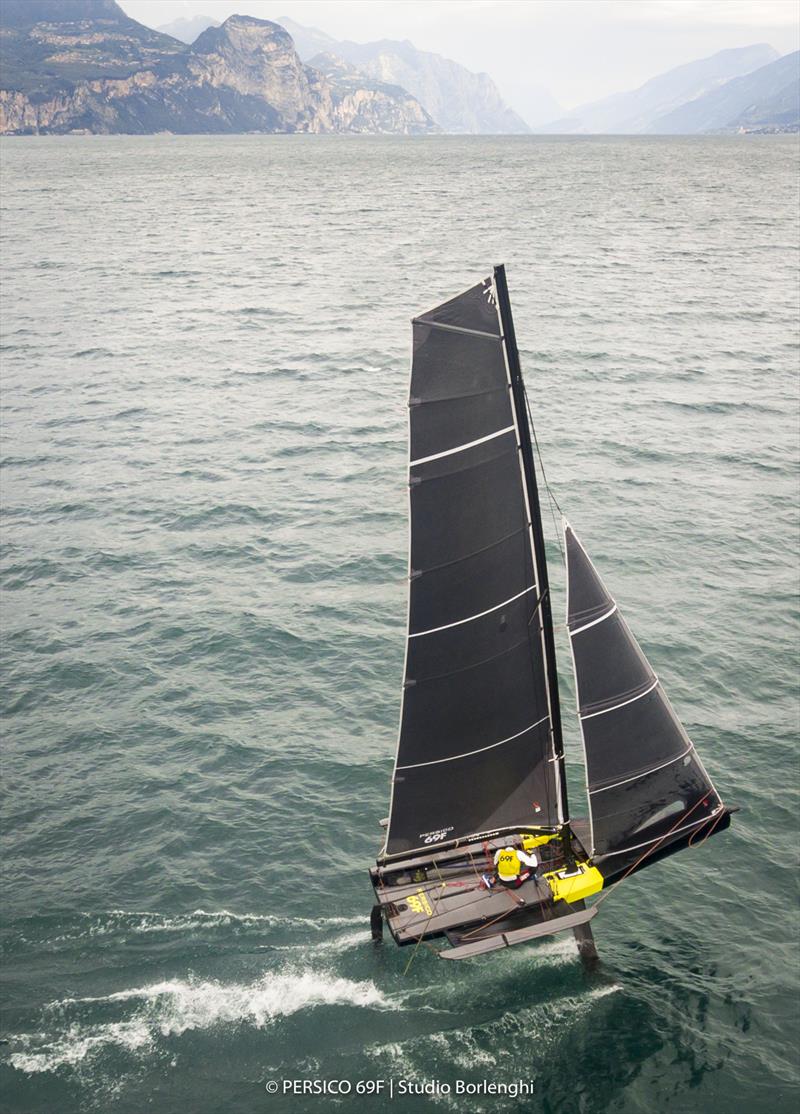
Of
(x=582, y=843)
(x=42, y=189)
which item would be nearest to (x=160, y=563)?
(x=582, y=843)

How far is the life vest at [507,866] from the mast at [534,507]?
4.43ft

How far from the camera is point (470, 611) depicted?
18859 mm

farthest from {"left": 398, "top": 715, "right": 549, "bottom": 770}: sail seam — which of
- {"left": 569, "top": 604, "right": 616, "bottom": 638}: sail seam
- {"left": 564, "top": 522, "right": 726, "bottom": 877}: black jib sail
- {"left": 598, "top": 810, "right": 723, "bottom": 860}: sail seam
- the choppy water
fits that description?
the choppy water

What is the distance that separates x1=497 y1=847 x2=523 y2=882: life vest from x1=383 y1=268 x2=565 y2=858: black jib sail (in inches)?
42.3

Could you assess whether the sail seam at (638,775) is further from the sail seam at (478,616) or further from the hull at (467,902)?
the sail seam at (478,616)

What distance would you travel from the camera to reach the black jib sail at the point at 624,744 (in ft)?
62.8

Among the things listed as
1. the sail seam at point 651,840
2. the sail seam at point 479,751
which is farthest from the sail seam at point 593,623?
the sail seam at point 651,840

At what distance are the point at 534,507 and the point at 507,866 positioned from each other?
7.83 m

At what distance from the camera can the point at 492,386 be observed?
1734cm

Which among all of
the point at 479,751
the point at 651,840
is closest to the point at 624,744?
the point at 651,840

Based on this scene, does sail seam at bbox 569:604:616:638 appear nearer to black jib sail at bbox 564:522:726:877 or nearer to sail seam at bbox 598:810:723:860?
black jib sail at bbox 564:522:726:877

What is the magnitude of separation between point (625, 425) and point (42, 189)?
156 metres

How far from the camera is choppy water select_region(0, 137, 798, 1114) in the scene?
64.4 ft

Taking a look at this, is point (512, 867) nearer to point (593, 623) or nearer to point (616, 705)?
point (616, 705)
